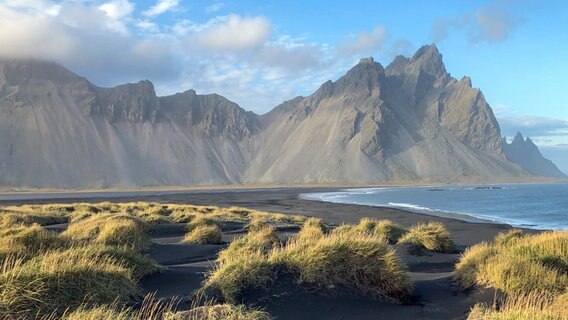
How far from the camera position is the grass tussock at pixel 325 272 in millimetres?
10094

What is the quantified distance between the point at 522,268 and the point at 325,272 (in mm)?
4311

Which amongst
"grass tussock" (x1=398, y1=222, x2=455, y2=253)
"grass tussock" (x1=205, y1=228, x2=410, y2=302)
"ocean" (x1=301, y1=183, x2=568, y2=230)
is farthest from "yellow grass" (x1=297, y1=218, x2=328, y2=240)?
"ocean" (x1=301, y1=183, x2=568, y2=230)

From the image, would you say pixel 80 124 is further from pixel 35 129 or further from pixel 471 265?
pixel 471 265

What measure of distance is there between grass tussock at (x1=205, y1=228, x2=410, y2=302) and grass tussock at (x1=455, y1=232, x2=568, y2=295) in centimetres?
183

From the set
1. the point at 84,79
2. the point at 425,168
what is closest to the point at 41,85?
the point at 84,79

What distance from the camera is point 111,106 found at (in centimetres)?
19050

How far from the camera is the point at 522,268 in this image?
10.6 metres

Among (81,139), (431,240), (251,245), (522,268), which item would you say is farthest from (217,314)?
(81,139)

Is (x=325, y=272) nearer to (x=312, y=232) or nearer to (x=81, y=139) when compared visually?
(x=312, y=232)

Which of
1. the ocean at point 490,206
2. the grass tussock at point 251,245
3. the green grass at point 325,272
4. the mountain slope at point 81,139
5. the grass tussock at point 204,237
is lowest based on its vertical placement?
the ocean at point 490,206

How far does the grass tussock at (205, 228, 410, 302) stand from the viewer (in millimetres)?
10094

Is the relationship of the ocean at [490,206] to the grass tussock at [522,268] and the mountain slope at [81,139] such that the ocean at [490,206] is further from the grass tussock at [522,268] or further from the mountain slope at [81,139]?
the mountain slope at [81,139]

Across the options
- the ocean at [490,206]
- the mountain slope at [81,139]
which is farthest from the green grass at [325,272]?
the mountain slope at [81,139]

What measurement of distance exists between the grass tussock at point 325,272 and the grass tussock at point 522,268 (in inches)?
72.0
